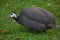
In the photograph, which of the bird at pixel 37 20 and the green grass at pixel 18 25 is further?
the bird at pixel 37 20

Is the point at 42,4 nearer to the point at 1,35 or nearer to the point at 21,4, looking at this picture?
the point at 21,4

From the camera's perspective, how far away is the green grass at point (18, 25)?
752 cm

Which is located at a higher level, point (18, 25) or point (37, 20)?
point (37, 20)

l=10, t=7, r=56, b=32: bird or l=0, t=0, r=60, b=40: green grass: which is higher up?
l=10, t=7, r=56, b=32: bird

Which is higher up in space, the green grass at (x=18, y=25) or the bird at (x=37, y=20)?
the bird at (x=37, y=20)

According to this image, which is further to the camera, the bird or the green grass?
the bird

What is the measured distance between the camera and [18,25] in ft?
27.7

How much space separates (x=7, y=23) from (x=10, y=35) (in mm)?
964

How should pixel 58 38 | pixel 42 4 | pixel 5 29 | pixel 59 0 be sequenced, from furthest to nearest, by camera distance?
pixel 42 4 < pixel 59 0 < pixel 5 29 < pixel 58 38

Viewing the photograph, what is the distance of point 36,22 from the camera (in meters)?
7.66

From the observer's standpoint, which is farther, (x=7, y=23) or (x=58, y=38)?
(x=7, y=23)

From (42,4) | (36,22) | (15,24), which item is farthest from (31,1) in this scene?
(36,22)

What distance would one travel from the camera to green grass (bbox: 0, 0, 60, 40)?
296 inches

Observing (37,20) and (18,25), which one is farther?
(18,25)
